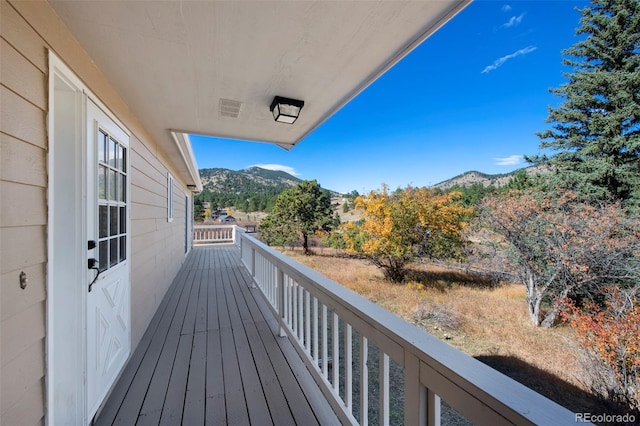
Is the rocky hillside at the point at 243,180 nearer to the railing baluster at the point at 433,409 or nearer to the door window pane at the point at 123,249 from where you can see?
the door window pane at the point at 123,249

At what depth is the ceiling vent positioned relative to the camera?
8.35 feet

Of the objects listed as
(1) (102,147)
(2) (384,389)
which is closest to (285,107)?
(1) (102,147)

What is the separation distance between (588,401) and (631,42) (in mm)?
12378

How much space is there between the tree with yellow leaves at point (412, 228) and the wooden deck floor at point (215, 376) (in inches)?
268

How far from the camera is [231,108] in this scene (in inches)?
106

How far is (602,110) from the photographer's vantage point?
9594 millimetres

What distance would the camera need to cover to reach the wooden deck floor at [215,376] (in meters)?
1.77

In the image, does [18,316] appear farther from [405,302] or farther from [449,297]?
[449,297]


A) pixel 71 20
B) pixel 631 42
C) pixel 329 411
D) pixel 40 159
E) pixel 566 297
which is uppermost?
pixel 631 42

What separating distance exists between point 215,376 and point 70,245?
4.77 feet

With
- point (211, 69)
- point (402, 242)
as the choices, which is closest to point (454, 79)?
point (402, 242)

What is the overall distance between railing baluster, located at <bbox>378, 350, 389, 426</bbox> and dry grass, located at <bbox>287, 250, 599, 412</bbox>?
411 centimetres

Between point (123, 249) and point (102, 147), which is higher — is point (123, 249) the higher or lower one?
the lower one

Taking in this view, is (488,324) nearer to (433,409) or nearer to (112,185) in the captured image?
(433,409)
